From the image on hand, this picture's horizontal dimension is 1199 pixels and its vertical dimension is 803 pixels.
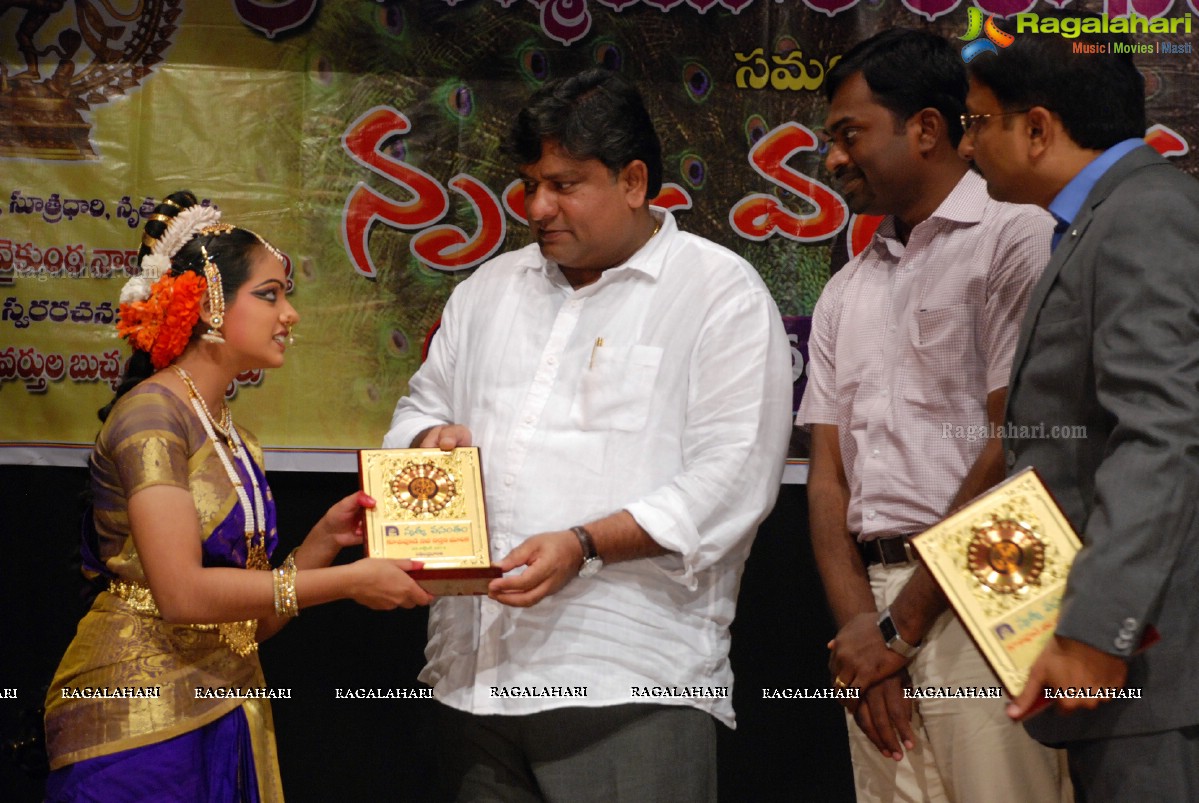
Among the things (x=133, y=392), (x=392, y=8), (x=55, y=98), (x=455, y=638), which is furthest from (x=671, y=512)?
(x=55, y=98)

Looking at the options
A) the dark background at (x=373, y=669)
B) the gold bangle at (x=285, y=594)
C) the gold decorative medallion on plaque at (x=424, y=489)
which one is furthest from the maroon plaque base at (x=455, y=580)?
the dark background at (x=373, y=669)

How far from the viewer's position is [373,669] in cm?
364

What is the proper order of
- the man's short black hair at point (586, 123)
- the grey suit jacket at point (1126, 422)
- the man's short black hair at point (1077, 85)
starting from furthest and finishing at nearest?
the man's short black hair at point (586, 123)
the man's short black hair at point (1077, 85)
the grey suit jacket at point (1126, 422)

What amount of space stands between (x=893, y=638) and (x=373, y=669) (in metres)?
1.90

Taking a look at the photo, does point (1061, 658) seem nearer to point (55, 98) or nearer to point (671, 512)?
point (671, 512)

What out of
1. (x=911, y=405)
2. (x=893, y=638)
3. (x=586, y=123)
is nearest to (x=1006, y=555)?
(x=893, y=638)

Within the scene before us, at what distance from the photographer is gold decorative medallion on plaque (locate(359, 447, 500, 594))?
211 cm

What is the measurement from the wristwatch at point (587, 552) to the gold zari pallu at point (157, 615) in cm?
66

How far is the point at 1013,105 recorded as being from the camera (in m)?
2.03

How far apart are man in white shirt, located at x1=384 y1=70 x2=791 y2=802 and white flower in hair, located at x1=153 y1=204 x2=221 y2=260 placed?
0.58m

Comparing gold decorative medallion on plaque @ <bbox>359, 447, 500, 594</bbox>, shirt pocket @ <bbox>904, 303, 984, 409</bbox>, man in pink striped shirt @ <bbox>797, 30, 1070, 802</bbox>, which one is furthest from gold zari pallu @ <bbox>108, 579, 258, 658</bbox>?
shirt pocket @ <bbox>904, 303, 984, 409</bbox>

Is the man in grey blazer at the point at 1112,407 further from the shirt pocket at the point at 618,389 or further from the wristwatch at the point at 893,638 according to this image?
the shirt pocket at the point at 618,389

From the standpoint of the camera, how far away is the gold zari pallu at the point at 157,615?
2.25 metres

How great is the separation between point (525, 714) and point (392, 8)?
2.17m
